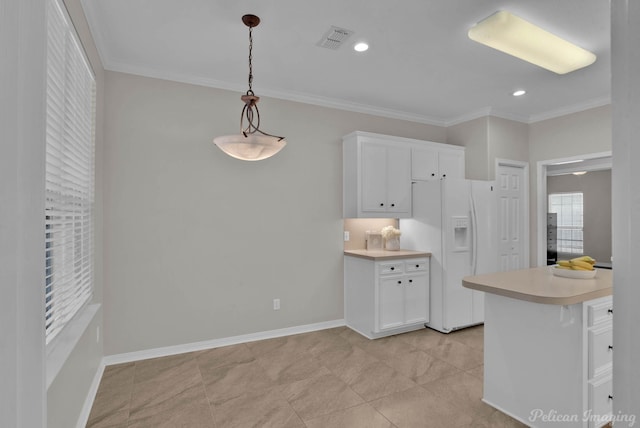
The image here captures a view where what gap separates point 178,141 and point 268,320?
83.2 inches

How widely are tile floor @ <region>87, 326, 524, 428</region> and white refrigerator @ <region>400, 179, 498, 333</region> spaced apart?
47 cm

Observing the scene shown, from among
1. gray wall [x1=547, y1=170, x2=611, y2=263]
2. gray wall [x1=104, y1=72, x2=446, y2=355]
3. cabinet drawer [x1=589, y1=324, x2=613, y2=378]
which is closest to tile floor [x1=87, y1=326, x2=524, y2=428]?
gray wall [x1=104, y1=72, x2=446, y2=355]

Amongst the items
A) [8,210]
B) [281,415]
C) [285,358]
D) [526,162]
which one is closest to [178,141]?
[285,358]

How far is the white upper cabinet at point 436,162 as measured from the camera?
4.54 meters

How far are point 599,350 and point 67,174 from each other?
333 cm

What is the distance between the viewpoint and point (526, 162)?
4977 mm

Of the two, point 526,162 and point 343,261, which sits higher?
point 526,162

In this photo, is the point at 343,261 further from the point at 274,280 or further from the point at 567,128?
the point at 567,128

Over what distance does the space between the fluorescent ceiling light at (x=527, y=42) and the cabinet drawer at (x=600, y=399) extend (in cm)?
236

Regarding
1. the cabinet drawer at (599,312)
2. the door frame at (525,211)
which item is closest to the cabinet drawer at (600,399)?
the cabinet drawer at (599,312)

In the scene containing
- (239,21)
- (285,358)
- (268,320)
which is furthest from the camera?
(268,320)

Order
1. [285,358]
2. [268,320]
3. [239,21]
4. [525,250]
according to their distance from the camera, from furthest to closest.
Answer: [525,250], [268,320], [285,358], [239,21]


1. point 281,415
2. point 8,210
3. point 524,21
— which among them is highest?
point 524,21

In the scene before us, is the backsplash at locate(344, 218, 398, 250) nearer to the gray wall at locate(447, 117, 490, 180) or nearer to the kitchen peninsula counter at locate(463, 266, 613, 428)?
the gray wall at locate(447, 117, 490, 180)
